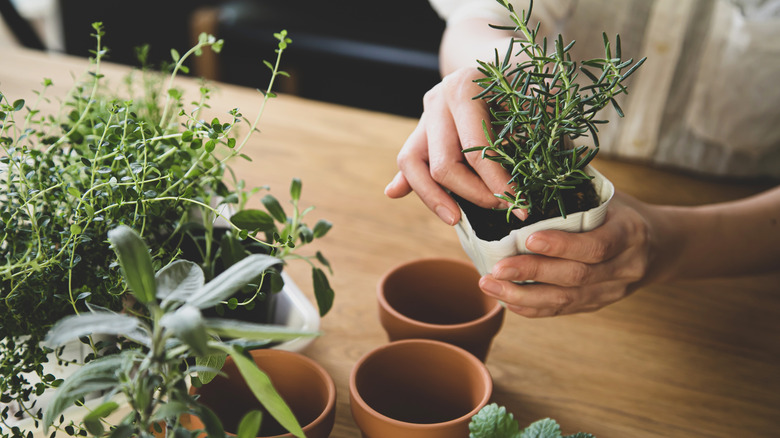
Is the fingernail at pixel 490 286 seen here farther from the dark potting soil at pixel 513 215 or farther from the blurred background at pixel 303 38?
the blurred background at pixel 303 38

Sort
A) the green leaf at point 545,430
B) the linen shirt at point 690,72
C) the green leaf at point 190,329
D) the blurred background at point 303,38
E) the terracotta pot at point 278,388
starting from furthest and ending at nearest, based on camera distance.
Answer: the blurred background at point 303,38, the linen shirt at point 690,72, the terracotta pot at point 278,388, the green leaf at point 545,430, the green leaf at point 190,329

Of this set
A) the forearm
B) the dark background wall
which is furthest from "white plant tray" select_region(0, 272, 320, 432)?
the dark background wall

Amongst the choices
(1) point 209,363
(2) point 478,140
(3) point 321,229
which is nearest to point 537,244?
(2) point 478,140

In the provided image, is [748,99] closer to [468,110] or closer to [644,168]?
[644,168]

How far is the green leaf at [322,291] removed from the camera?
648mm

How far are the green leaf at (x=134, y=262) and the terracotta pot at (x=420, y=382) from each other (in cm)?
24

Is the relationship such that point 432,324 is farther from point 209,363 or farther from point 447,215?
point 209,363

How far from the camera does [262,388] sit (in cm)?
40

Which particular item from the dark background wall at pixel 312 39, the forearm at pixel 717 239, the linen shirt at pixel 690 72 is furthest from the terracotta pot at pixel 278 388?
the dark background wall at pixel 312 39

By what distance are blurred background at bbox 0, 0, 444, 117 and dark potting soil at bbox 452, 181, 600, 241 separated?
191cm

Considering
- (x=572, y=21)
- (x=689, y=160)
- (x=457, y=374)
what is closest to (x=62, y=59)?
(x=572, y=21)

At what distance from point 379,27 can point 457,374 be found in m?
2.27

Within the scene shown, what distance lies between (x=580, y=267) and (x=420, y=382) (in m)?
0.22

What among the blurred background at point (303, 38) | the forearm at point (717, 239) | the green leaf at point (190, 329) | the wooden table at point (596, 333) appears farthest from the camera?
the blurred background at point (303, 38)
